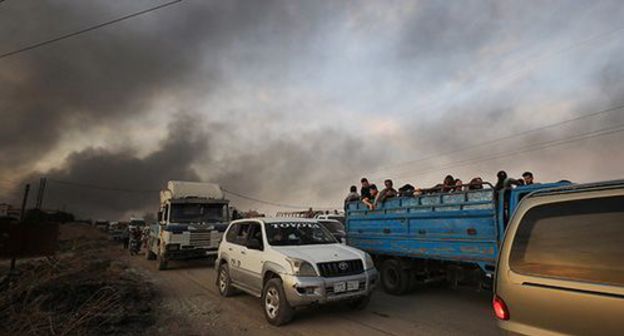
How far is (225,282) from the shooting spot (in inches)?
307

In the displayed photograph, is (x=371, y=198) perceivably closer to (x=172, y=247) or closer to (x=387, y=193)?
(x=387, y=193)

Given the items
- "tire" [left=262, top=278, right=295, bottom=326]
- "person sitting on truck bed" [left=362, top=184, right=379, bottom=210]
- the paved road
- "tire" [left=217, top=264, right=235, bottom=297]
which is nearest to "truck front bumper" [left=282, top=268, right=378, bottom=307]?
"tire" [left=262, top=278, right=295, bottom=326]

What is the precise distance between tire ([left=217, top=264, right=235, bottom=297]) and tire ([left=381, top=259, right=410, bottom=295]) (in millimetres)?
3698

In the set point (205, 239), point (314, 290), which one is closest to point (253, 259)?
point (314, 290)

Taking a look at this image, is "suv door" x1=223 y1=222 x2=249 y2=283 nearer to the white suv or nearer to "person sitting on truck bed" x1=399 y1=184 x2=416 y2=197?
the white suv

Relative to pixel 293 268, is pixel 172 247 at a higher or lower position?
lower

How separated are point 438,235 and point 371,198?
2.55 m

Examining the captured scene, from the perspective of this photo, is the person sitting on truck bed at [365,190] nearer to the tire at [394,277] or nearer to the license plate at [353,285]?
the tire at [394,277]

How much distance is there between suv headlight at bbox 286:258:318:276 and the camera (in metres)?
5.40

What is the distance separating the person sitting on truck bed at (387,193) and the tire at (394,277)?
1.52 m

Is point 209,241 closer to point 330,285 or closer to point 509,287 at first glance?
point 330,285

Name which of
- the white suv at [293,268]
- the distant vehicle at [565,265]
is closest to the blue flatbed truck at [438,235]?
the white suv at [293,268]

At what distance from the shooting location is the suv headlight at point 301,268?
5.40 m

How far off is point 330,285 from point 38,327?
4.21 meters
